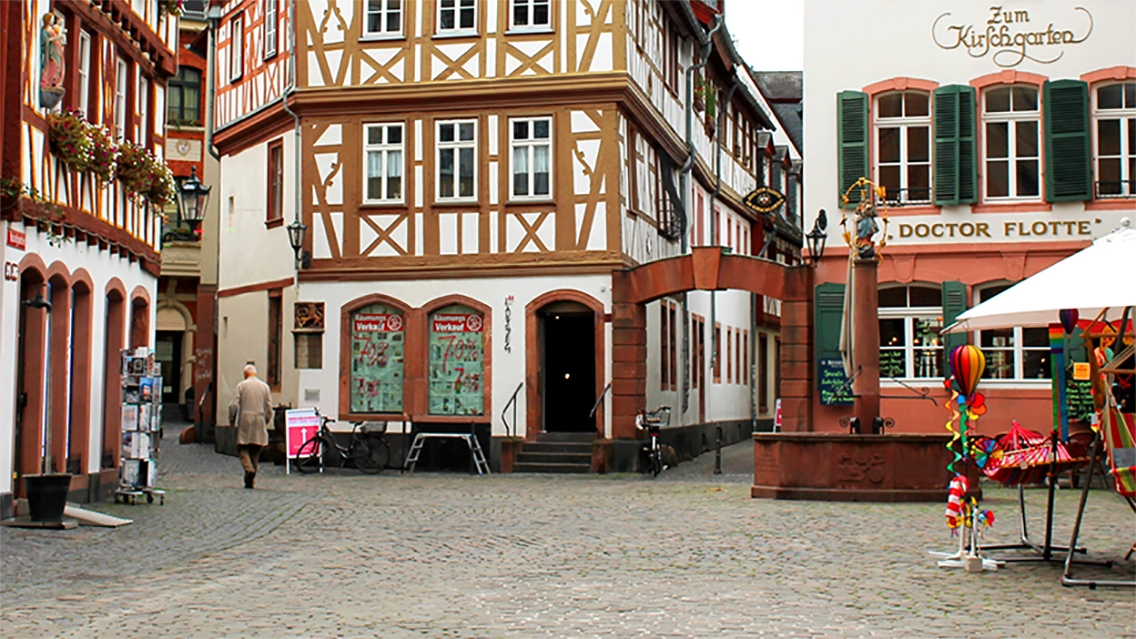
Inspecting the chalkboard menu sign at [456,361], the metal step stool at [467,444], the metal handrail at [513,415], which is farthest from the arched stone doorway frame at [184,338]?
the metal handrail at [513,415]

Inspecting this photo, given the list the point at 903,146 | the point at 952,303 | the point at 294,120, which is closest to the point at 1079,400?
the point at 952,303

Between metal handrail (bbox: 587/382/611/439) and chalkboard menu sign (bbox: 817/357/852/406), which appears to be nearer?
chalkboard menu sign (bbox: 817/357/852/406)

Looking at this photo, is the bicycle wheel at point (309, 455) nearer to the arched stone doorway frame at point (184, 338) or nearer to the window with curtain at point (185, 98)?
the arched stone doorway frame at point (184, 338)

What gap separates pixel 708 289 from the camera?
23062mm

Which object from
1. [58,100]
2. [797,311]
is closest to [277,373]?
[797,311]

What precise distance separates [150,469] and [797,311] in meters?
10.2

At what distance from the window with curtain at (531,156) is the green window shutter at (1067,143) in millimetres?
7641

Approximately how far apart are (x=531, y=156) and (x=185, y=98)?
61.8 feet

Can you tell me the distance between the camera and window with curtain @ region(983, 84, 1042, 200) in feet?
73.7

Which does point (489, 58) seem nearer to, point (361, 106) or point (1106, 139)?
point (361, 106)

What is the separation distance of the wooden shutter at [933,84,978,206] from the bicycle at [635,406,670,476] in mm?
5441

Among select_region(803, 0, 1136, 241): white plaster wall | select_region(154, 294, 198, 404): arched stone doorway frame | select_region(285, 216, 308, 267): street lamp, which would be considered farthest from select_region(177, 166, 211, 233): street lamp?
select_region(154, 294, 198, 404): arched stone doorway frame

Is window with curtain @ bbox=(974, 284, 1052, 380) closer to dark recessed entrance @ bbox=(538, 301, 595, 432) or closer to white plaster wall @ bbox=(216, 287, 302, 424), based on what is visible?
dark recessed entrance @ bbox=(538, 301, 595, 432)

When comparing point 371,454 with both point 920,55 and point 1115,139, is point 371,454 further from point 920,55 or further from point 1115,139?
point 1115,139
